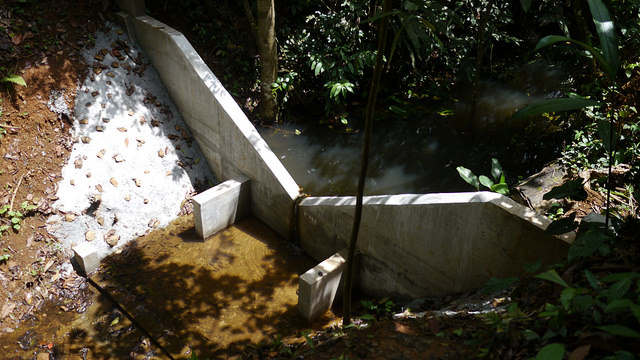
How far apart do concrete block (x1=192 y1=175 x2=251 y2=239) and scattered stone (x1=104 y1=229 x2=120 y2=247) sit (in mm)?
1000

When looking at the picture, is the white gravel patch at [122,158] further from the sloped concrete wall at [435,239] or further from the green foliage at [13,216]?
the sloped concrete wall at [435,239]

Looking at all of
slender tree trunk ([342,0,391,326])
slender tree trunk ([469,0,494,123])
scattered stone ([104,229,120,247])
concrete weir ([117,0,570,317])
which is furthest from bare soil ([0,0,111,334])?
slender tree trunk ([469,0,494,123])

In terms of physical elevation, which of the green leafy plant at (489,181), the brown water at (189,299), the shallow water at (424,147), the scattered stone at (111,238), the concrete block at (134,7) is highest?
the concrete block at (134,7)

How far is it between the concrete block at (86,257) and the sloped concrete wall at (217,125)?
6.99 feet

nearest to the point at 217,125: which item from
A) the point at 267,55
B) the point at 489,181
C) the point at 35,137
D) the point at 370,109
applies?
the point at 267,55

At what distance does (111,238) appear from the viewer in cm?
591

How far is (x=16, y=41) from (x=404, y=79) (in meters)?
6.27

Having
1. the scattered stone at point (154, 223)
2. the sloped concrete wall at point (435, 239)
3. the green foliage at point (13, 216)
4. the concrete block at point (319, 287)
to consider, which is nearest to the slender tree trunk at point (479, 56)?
the sloped concrete wall at point (435, 239)

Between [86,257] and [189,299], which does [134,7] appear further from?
[189,299]

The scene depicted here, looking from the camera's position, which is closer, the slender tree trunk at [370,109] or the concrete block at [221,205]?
the slender tree trunk at [370,109]

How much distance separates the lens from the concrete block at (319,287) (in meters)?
4.91

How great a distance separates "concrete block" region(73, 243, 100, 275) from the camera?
5.41 meters

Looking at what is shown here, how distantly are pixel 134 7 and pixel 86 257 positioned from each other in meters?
4.08

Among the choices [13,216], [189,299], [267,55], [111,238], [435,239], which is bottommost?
[189,299]
